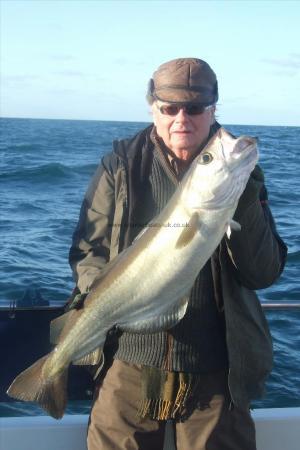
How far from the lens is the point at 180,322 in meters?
3.44

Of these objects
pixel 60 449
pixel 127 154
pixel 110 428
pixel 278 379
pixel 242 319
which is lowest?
pixel 278 379

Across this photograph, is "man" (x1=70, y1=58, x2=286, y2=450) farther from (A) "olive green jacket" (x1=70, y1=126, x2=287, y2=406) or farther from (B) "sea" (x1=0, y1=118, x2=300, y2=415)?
(B) "sea" (x1=0, y1=118, x2=300, y2=415)

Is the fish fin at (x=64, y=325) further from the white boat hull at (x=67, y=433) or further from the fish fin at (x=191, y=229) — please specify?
the white boat hull at (x=67, y=433)

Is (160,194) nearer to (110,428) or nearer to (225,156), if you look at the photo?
(225,156)

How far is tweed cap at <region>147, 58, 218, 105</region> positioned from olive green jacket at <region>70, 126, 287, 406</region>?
37cm

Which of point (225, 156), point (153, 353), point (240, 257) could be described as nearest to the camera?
point (225, 156)

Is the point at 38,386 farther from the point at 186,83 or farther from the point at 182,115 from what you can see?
the point at 186,83

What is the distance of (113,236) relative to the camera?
3.53m

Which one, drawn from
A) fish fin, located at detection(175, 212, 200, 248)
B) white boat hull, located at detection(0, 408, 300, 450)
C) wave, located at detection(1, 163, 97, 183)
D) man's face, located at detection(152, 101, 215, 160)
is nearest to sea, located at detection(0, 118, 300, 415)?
wave, located at detection(1, 163, 97, 183)

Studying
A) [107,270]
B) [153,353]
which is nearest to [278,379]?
[153,353]

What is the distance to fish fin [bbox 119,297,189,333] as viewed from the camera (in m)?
3.15

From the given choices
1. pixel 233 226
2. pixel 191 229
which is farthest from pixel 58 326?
pixel 233 226

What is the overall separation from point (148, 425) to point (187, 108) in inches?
68.0

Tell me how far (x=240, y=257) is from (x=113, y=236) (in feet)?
2.39
